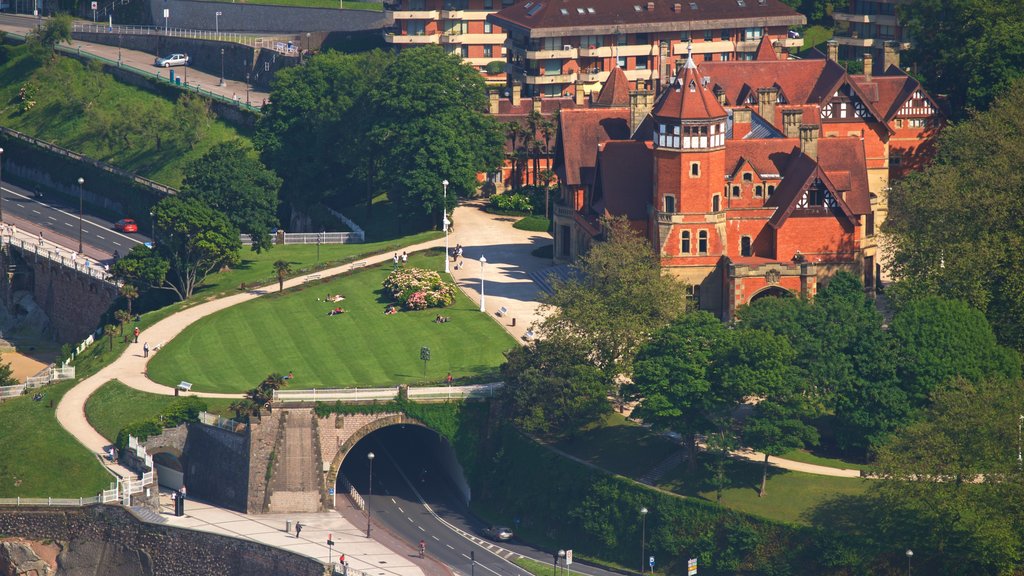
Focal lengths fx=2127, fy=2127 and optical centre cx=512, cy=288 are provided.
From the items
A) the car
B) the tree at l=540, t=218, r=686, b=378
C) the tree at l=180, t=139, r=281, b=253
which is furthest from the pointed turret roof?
the tree at l=180, t=139, r=281, b=253

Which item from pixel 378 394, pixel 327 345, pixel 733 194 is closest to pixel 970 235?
pixel 733 194

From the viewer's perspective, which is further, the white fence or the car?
the white fence

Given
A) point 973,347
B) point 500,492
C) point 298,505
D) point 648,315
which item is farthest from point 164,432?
point 973,347

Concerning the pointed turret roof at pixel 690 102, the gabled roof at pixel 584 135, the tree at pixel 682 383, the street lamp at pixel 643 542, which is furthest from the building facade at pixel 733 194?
the street lamp at pixel 643 542

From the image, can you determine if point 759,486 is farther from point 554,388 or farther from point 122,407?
point 122,407

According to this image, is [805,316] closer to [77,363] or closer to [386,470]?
[386,470]

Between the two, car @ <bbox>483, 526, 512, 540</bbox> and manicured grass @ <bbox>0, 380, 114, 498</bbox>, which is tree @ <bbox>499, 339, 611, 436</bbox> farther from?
manicured grass @ <bbox>0, 380, 114, 498</bbox>

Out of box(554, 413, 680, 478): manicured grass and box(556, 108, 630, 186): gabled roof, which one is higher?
box(556, 108, 630, 186): gabled roof
